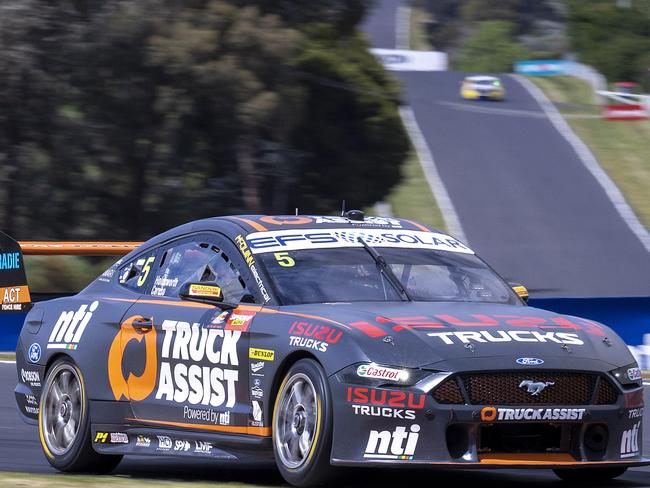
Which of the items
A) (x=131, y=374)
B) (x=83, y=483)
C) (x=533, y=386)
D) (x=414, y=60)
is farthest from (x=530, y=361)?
(x=414, y=60)

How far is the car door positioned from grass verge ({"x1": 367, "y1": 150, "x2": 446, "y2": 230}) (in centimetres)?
3605

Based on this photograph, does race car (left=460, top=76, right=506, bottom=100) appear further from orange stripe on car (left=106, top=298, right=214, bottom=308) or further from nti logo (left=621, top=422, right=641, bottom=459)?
nti logo (left=621, top=422, right=641, bottom=459)

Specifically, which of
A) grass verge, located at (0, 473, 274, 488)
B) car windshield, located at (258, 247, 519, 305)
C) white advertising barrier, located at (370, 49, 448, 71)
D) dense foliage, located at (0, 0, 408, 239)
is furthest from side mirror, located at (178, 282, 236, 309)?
white advertising barrier, located at (370, 49, 448, 71)

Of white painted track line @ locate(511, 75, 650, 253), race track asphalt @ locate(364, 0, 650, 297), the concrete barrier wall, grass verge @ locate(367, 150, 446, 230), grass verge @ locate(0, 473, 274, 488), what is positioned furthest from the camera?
white painted track line @ locate(511, 75, 650, 253)

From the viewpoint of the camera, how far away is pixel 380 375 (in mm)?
6754

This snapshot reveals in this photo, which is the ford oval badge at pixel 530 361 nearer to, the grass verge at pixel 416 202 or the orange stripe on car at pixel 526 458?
the orange stripe on car at pixel 526 458

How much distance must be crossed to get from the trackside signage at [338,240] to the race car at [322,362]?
14mm

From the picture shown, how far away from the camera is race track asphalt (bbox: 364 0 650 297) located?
137 ft

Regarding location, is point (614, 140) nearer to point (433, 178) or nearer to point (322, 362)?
point (433, 178)

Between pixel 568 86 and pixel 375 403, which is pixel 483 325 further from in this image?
pixel 568 86

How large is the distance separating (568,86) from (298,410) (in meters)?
71.6

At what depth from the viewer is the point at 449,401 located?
672 centimetres

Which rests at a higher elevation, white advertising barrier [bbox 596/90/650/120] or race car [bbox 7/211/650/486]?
race car [bbox 7/211/650/486]

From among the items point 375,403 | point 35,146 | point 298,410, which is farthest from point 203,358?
point 35,146
